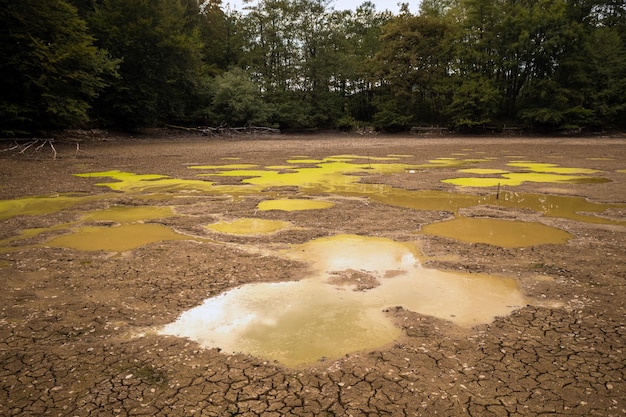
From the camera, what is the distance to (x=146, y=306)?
3.48m

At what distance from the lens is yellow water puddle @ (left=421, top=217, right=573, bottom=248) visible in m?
5.36

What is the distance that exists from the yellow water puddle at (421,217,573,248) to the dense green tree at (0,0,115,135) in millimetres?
20080

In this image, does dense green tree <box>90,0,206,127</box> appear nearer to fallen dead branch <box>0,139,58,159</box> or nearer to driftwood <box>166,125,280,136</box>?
driftwood <box>166,125,280,136</box>

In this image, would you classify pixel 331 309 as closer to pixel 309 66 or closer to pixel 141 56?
pixel 141 56

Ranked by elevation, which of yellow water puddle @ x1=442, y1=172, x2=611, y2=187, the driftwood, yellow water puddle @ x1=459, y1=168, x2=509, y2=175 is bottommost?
yellow water puddle @ x1=442, y1=172, x2=611, y2=187

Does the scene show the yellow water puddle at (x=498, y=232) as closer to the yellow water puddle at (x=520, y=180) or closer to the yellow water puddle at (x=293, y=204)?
the yellow water puddle at (x=293, y=204)

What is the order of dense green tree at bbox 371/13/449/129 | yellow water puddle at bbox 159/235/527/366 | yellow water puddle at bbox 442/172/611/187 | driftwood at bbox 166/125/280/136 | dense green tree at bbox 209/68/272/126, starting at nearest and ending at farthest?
yellow water puddle at bbox 159/235/527/366 → yellow water puddle at bbox 442/172/611/187 → driftwood at bbox 166/125/280/136 → dense green tree at bbox 209/68/272/126 → dense green tree at bbox 371/13/449/129

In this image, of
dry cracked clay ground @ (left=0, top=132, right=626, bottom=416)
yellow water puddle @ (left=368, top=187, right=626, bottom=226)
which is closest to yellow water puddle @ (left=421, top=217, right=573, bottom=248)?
dry cracked clay ground @ (left=0, top=132, right=626, bottom=416)

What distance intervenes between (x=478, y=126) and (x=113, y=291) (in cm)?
4062

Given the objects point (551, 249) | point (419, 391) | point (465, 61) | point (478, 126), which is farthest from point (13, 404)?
point (465, 61)

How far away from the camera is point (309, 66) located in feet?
139

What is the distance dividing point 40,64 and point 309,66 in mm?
28149

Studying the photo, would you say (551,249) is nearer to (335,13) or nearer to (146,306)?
(146,306)

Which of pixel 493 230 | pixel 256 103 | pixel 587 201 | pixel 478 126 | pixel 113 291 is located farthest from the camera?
pixel 478 126
